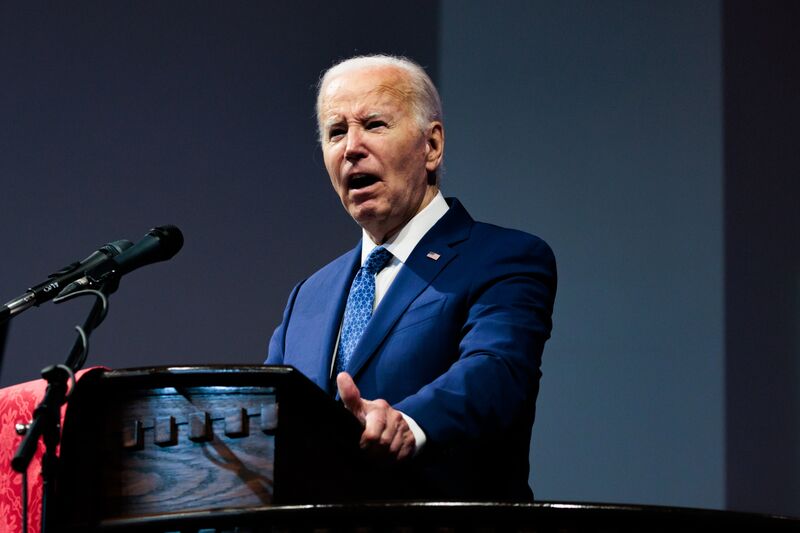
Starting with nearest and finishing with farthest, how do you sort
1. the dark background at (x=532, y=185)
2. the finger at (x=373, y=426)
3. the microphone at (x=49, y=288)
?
the finger at (x=373, y=426) → the microphone at (x=49, y=288) → the dark background at (x=532, y=185)

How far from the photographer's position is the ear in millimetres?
2316

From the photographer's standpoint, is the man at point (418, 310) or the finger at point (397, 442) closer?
the finger at point (397, 442)

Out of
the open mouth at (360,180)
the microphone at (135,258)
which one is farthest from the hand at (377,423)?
the open mouth at (360,180)

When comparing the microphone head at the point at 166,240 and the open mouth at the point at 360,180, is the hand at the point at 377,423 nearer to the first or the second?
the microphone head at the point at 166,240

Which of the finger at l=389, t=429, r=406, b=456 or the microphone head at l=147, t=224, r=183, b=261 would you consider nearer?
the finger at l=389, t=429, r=406, b=456

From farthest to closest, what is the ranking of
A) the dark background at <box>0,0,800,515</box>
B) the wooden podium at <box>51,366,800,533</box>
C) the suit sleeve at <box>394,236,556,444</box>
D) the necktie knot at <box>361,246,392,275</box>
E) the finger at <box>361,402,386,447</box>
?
the dark background at <box>0,0,800,515</box> < the necktie knot at <box>361,246,392,275</box> < the suit sleeve at <box>394,236,556,444</box> < the finger at <box>361,402,386,447</box> < the wooden podium at <box>51,366,800,533</box>

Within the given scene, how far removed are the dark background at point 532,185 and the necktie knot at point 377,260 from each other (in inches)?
39.1

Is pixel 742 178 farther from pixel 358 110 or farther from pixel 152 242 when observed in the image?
pixel 152 242

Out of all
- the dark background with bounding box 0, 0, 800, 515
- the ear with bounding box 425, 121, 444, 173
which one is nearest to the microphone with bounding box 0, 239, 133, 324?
the ear with bounding box 425, 121, 444, 173

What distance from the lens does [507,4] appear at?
322 centimetres

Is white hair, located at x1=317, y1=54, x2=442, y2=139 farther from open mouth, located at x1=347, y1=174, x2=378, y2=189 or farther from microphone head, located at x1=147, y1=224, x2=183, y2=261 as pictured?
microphone head, located at x1=147, y1=224, x2=183, y2=261

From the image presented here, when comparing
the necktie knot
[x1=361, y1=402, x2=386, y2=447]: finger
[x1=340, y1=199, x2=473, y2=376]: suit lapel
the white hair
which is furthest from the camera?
the white hair

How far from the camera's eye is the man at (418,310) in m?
1.61

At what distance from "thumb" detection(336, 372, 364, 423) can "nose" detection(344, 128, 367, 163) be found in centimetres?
93
